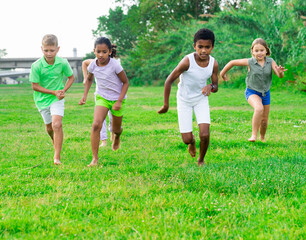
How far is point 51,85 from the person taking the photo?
225 inches

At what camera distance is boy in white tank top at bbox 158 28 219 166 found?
195 inches

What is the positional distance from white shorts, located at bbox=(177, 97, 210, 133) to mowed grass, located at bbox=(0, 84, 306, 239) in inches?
22.0

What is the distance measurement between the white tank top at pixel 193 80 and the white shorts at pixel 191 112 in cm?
7

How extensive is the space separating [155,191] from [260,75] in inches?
147

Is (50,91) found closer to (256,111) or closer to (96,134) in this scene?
(96,134)

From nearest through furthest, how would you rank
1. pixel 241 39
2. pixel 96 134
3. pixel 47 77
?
pixel 96 134, pixel 47 77, pixel 241 39

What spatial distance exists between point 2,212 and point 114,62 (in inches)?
125

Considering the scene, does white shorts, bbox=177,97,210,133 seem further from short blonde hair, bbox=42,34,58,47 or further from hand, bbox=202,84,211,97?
short blonde hair, bbox=42,34,58,47

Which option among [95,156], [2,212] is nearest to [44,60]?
[95,156]

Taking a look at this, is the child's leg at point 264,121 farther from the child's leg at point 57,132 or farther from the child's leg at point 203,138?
the child's leg at point 57,132

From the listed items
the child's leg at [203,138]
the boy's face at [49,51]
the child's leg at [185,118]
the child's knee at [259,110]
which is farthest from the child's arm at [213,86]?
the boy's face at [49,51]

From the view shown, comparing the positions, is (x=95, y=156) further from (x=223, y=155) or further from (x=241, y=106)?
(x=241, y=106)

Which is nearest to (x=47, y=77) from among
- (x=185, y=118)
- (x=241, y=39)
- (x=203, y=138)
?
(x=185, y=118)

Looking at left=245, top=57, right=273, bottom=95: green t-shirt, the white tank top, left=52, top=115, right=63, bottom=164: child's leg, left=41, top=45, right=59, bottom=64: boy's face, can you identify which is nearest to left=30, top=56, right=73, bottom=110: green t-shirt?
left=41, top=45, right=59, bottom=64: boy's face
